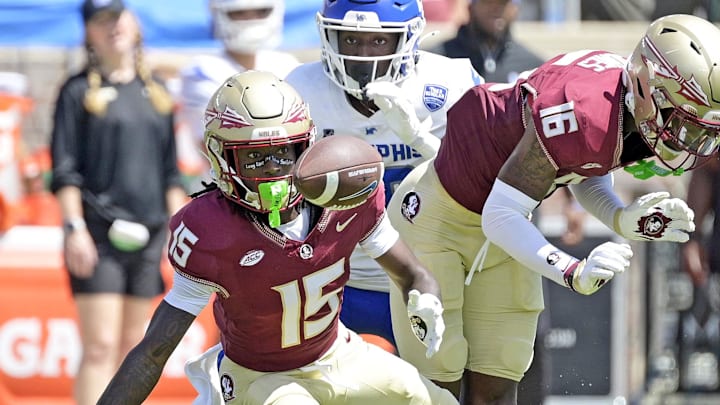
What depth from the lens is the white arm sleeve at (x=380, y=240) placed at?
14.0ft

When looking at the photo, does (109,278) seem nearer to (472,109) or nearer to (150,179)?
(150,179)

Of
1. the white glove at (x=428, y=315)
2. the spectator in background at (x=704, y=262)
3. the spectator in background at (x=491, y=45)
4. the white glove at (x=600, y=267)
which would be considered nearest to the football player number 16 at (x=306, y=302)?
the white glove at (x=428, y=315)

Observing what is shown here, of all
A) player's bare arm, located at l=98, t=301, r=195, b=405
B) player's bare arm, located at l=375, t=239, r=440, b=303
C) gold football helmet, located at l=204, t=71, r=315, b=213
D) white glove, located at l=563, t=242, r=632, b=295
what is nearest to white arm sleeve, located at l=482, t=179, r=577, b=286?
white glove, located at l=563, t=242, r=632, b=295

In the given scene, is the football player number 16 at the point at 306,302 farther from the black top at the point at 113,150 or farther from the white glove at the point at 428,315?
the black top at the point at 113,150

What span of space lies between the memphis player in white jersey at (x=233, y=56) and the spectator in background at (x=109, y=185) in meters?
0.27

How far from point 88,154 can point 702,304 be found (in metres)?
3.47

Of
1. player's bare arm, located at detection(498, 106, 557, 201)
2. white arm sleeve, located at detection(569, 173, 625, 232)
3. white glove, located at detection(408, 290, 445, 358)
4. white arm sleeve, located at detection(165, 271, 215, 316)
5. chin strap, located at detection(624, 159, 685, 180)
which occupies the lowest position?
white arm sleeve, located at detection(569, 173, 625, 232)

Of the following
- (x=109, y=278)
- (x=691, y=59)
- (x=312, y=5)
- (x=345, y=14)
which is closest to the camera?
(x=691, y=59)

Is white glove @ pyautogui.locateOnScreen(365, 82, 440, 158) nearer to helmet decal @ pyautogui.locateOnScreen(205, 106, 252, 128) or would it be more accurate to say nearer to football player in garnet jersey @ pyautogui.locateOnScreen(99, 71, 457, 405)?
football player in garnet jersey @ pyautogui.locateOnScreen(99, 71, 457, 405)

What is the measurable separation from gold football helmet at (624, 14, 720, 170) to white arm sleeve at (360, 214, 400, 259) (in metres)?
0.78

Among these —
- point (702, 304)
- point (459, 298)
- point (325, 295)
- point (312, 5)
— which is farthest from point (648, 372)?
point (325, 295)

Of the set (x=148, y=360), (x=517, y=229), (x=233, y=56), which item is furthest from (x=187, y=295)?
(x=233, y=56)

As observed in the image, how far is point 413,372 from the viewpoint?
419cm

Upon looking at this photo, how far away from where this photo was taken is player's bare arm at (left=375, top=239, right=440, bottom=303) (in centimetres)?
424
